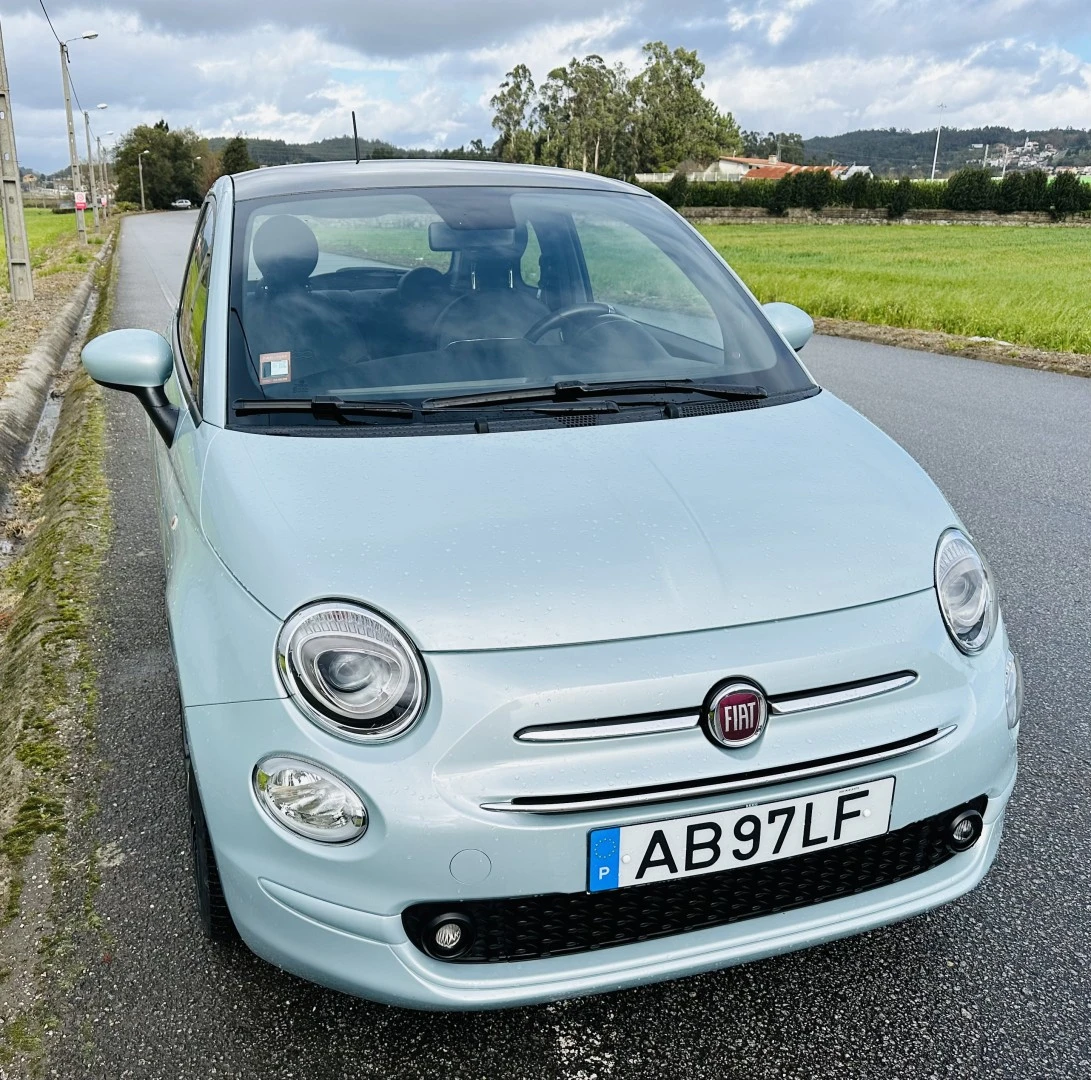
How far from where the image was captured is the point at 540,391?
2521mm

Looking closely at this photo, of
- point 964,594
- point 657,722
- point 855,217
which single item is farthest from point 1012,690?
point 855,217

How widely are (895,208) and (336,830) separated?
189 ft

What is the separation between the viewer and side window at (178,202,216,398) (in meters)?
2.76

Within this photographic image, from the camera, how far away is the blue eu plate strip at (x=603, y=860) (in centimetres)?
167

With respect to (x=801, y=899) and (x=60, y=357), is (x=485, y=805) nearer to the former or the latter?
(x=801, y=899)

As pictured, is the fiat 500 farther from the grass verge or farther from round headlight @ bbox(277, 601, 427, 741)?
the grass verge

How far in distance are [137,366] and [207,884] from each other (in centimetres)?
136

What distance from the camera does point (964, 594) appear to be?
2.04 meters

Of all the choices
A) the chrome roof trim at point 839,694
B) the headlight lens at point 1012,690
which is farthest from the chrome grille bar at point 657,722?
the headlight lens at point 1012,690

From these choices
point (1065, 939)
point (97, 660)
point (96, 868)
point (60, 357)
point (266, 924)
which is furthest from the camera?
point (60, 357)

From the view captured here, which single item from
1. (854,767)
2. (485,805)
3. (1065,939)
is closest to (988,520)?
(1065,939)

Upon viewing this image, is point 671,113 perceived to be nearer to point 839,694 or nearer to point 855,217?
point 855,217

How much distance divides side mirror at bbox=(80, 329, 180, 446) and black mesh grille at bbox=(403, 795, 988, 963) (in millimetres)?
1664

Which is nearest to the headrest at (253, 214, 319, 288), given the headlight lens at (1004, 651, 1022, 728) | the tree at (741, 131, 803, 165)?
the headlight lens at (1004, 651, 1022, 728)
